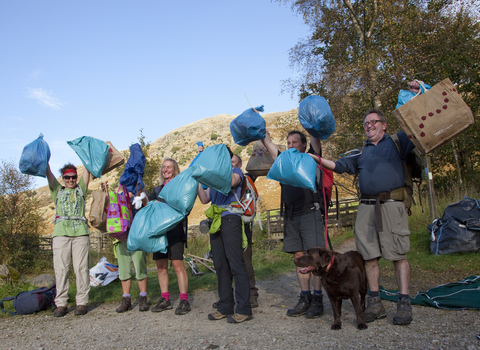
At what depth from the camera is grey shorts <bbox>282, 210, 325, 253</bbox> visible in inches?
146

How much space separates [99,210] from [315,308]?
114 inches

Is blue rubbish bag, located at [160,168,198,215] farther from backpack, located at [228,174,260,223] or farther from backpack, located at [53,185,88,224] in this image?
backpack, located at [53,185,88,224]

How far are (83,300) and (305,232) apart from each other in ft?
9.86

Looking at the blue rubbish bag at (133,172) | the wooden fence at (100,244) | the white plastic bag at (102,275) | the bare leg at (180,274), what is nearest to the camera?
the bare leg at (180,274)

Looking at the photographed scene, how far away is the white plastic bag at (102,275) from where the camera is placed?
20.8 ft

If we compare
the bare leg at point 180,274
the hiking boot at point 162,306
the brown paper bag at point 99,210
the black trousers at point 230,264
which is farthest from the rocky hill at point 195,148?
the black trousers at point 230,264

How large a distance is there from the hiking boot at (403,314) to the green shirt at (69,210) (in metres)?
3.76

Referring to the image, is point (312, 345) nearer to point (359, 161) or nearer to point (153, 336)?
point (153, 336)

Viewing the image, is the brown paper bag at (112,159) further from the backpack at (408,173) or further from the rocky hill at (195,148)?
the rocky hill at (195,148)

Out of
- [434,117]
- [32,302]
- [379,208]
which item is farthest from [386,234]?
[32,302]

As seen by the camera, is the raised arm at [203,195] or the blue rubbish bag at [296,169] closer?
the blue rubbish bag at [296,169]

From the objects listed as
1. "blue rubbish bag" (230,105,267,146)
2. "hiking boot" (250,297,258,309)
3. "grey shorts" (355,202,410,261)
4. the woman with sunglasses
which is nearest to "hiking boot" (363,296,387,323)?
"grey shorts" (355,202,410,261)

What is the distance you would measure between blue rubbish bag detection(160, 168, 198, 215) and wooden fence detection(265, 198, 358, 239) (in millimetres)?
9562

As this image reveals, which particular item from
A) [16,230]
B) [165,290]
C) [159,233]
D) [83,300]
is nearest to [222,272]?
[159,233]
